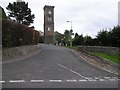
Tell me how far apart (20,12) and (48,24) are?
40.1 m

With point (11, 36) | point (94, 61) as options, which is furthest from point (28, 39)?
point (94, 61)

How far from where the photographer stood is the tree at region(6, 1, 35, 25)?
2583 inches

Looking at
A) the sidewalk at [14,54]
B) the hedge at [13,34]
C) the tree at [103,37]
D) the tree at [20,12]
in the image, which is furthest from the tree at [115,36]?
the tree at [20,12]

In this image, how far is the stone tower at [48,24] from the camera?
10294cm

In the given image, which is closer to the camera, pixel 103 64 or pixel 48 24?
pixel 103 64

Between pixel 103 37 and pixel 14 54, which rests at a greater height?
pixel 103 37

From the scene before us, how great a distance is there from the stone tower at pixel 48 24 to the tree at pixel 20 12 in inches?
1378

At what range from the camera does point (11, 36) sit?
89.5ft

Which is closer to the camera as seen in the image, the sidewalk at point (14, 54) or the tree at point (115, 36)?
the sidewalk at point (14, 54)

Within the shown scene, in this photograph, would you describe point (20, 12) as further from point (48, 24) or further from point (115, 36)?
point (48, 24)

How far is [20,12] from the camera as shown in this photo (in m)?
67.2

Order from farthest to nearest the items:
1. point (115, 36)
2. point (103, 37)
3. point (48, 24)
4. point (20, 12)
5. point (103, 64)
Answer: point (48, 24), point (20, 12), point (103, 37), point (115, 36), point (103, 64)

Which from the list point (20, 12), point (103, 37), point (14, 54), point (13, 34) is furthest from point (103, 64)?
point (20, 12)

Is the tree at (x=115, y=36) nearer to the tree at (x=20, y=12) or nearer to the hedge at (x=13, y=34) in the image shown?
the hedge at (x=13, y=34)
